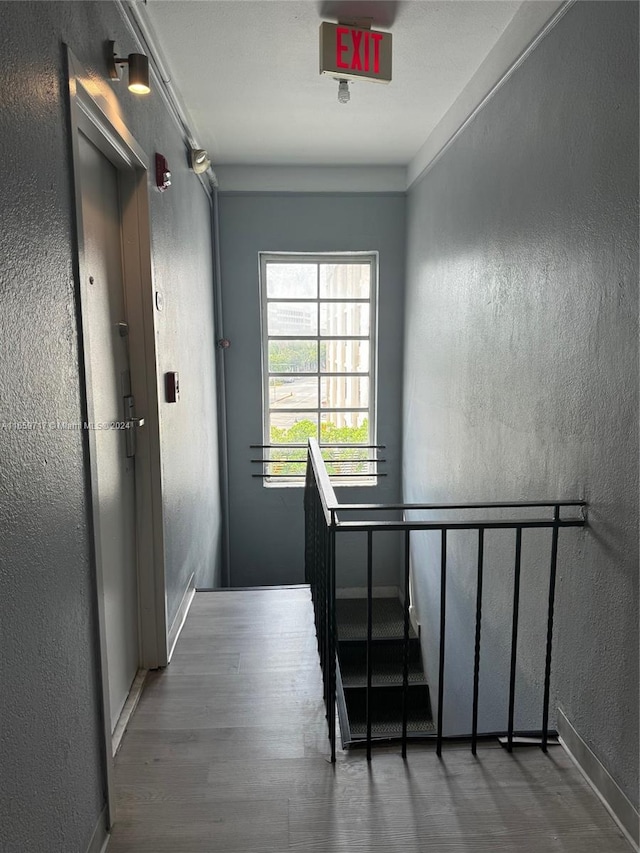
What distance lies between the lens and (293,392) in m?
4.62

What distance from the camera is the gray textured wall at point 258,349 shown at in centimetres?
429

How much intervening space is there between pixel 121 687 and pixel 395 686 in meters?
2.33

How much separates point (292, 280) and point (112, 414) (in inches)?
111

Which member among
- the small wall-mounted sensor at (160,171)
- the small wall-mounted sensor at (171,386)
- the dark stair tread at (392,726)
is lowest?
the dark stair tread at (392,726)

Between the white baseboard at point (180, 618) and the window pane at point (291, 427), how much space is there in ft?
5.74

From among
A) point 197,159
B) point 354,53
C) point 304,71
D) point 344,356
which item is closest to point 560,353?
point 354,53

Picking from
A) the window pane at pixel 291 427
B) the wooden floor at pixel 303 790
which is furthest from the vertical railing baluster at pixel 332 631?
the window pane at pixel 291 427

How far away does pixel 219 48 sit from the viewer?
2385mm

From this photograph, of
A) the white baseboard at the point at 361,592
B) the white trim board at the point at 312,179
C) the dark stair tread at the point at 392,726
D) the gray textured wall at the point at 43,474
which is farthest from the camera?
the white baseboard at the point at 361,592

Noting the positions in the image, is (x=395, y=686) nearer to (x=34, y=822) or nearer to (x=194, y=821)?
(x=194, y=821)

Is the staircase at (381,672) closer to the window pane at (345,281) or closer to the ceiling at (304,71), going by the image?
the window pane at (345,281)

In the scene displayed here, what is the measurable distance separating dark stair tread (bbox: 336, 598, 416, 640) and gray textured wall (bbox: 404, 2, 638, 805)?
120 cm

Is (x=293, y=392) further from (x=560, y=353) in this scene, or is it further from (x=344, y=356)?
(x=560, y=353)

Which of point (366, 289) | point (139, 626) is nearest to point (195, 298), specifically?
point (366, 289)
